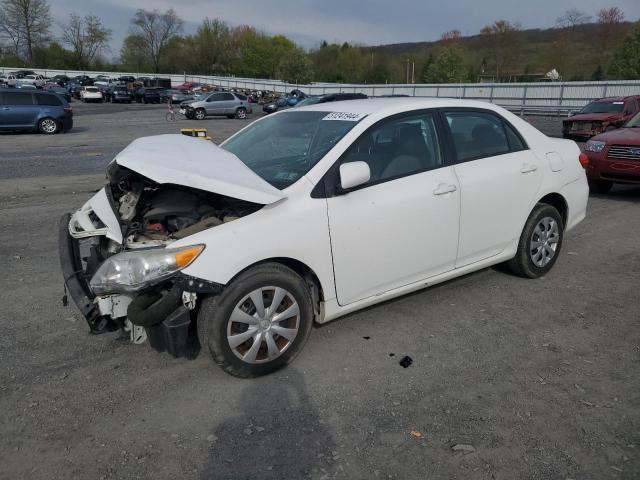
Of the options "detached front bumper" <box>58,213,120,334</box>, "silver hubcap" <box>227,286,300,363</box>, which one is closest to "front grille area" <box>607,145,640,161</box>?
"silver hubcap" <box>227,286,300,363</box>

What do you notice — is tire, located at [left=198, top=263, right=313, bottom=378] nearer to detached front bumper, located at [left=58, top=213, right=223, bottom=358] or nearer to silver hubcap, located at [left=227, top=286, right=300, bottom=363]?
silver hubcap, located at [left=227, top=286, right=300, bottom=363]

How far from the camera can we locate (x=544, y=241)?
4.88 metres

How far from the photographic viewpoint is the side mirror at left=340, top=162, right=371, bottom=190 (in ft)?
10.9

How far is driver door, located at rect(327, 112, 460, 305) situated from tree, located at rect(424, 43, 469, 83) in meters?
67.2

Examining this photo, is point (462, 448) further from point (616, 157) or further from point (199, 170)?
point (616, 157)

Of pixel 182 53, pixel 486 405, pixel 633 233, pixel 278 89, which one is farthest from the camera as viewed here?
pixel 182 53

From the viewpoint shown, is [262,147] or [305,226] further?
[262,147]

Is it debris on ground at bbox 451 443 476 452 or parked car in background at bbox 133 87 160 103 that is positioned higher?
debris on ground at bbox 451 443 476 452

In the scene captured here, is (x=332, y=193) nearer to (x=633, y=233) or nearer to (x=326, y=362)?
(x=326, y=362)

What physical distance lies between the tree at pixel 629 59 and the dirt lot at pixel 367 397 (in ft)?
161

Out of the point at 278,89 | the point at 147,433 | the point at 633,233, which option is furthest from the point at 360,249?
the point at 278,89

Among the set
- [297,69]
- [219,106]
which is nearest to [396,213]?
[219,106]

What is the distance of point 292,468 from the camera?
8.39 feet

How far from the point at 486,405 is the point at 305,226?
1529 mm
